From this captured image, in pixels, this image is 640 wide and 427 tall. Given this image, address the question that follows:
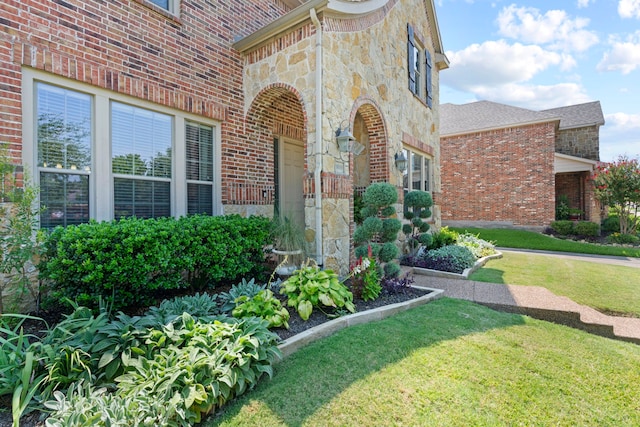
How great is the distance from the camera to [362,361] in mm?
2752

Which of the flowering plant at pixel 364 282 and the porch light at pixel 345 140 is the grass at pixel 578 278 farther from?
the porch light at pixel 345 140

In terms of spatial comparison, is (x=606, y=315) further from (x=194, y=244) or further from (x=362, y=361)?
(x=194, y=244)

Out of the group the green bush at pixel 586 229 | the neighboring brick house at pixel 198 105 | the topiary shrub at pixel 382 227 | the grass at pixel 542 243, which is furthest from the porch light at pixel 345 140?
the green bush at pixel 586 229

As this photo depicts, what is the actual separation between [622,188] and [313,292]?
14783mm

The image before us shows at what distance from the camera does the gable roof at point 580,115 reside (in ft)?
51.3

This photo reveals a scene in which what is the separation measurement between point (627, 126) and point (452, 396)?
232ft

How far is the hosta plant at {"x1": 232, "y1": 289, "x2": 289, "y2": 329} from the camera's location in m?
3.10

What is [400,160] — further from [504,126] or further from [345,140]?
[504,126]

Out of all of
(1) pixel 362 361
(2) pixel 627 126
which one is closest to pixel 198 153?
(1) pixel 362 361

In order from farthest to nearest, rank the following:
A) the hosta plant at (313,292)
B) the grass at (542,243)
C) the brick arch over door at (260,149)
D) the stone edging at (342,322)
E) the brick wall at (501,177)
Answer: the brick wall at (501,177) < the grass at (542,243) < the brick arch over door at (260,149) < the hosta plant at (313,292) < the stone edging at (342,322)

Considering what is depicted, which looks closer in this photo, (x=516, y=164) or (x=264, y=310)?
(x=264, y=310)

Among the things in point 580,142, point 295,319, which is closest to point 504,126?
point 580,142

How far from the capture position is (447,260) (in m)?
6.74

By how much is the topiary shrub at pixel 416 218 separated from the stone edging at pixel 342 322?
2.60 metres
